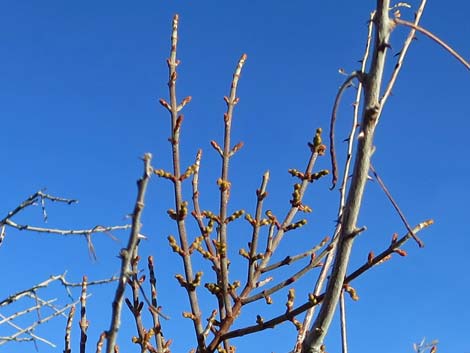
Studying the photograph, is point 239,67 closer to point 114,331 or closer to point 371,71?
point 371,71

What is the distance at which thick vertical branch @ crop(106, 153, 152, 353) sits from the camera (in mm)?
1151

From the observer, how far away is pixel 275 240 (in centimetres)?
310

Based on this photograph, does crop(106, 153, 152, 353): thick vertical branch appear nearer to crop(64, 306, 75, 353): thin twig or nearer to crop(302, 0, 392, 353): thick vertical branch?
crop(302, 0, 392, 353): thick vertical branch

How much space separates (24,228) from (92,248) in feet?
2.33

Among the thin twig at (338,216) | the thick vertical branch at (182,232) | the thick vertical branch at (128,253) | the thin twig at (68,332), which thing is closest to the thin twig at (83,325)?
the thin twig at (68,332)

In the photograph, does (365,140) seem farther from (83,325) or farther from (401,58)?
(83,325)

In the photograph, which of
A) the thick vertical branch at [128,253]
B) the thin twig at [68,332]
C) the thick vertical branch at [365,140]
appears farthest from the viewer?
the thin twig at [68,332]

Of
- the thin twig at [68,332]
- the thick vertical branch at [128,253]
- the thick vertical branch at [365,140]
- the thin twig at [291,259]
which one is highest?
the thin twig at [291,259]

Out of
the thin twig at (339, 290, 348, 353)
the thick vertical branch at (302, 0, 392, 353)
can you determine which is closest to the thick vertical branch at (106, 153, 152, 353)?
the thick vertical branch at (302, 0, 392, 353)

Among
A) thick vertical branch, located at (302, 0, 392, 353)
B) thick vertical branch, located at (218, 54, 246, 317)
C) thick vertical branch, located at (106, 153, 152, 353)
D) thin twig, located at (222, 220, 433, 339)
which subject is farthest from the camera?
thick vertical branch, located at (218, 54, 246, 317)

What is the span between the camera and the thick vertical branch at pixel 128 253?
115 centimetres

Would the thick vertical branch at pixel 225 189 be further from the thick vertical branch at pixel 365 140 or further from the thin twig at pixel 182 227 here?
the thick vertical branch at pixel 365 140

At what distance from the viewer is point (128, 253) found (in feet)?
3.99

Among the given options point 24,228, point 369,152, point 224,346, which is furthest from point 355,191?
point 24,228
